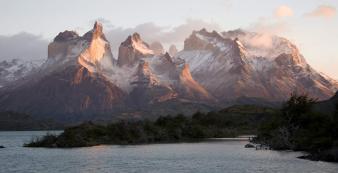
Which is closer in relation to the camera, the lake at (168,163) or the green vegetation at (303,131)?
the lake at (168,163)

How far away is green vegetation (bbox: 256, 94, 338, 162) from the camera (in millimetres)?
123500

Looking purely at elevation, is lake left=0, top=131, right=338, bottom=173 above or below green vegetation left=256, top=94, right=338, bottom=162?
below

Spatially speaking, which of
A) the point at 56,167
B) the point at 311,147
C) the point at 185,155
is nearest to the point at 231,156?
the point at 185,155

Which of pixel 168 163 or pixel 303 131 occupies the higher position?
pixel 303 131

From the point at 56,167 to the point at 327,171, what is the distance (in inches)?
1836

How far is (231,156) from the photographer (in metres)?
128

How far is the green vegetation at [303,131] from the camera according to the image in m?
124

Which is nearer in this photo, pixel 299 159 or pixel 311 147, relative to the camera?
pixel 299 159

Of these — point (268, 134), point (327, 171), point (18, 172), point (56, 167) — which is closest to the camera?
point (327, 171)

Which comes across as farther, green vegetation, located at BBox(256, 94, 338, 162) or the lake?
green vegetation, located at BBox(256, 94, 338, 162)

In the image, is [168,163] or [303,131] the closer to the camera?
[168,163]

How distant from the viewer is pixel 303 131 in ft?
493

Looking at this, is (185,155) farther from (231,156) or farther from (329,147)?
(329,147)

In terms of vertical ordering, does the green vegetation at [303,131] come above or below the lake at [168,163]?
above
